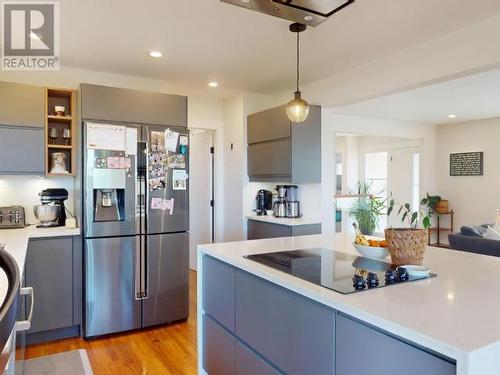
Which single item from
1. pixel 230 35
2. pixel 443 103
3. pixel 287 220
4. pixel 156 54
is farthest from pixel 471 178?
pixel 156 54

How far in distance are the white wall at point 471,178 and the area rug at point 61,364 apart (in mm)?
6669

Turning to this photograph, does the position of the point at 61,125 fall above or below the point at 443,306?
above

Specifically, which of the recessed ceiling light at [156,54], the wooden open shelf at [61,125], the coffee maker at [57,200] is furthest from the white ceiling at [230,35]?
the coffee maker at [57,200]

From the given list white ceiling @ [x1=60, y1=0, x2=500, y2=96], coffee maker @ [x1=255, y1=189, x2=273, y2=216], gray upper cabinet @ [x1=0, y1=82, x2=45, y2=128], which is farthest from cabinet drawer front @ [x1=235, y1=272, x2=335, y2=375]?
coffee maker @ [x1=255, y1=189, x2=273, y2=216]

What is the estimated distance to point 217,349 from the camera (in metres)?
2.09

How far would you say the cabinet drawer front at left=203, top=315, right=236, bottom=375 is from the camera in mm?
1956

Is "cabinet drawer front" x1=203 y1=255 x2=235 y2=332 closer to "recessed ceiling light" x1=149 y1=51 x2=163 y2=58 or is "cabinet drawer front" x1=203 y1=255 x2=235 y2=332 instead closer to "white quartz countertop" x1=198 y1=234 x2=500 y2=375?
"white quartz countertop" x1=198 y1=234 x2=500 y2=375

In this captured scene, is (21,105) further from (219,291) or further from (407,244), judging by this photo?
(407,244)

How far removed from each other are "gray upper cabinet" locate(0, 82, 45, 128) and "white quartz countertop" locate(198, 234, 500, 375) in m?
2.32

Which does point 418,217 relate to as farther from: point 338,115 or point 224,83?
point 224,83

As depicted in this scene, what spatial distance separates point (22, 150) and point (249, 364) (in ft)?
8.64

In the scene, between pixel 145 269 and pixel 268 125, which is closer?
pixel 145 269

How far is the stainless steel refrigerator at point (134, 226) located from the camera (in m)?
3.04

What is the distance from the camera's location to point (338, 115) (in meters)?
5.67
